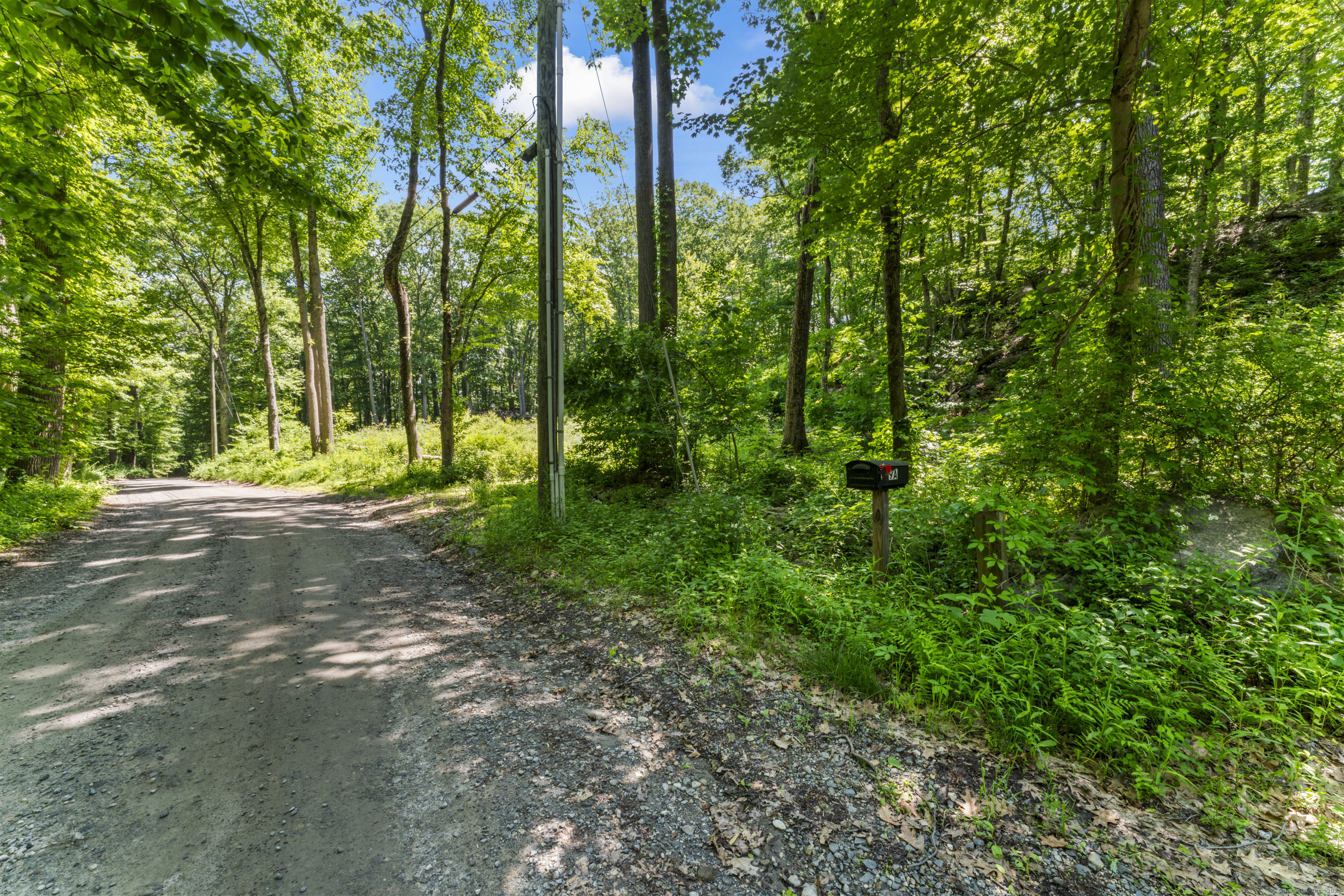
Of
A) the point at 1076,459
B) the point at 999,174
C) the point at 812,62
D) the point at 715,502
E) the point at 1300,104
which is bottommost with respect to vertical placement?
the point at 715,502

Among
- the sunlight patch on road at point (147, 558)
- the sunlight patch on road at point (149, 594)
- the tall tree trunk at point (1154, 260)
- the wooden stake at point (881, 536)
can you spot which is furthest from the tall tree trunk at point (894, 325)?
the sunlight patch on road at point (147, 558)

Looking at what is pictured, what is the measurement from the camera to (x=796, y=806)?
2.41 metres

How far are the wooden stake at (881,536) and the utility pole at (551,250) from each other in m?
4.37

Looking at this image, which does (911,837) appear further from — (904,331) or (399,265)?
(399,265)

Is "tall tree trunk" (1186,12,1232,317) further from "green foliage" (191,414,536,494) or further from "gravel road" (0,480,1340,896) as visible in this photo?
"green foliage" (191,414,536,494)

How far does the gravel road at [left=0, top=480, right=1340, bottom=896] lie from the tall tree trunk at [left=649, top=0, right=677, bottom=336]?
22.3 feet

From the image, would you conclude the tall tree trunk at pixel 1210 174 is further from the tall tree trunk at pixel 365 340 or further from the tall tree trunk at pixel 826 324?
the tall tree trunk at pixel 365 340

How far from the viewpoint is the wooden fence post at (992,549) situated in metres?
3.68

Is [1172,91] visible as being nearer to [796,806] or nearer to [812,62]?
[812,62]

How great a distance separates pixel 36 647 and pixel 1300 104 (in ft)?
77.9

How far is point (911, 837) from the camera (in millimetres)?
2254

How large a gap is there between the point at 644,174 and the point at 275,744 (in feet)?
31.6

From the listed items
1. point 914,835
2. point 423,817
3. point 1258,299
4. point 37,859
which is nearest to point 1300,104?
point 1258,299

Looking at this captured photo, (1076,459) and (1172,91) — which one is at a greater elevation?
(1172,91)
